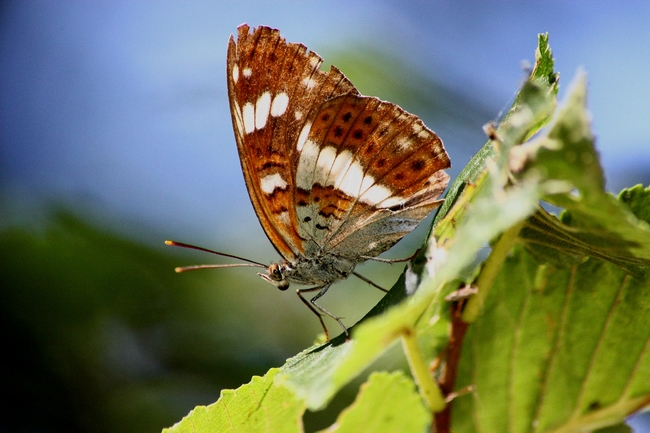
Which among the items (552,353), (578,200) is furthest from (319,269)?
(578,200)

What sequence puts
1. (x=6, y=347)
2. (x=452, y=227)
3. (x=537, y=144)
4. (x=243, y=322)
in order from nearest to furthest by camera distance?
(x=537, y=144) < (x=452, y=227) < (x=6, y=347) < (x=243, y=322)

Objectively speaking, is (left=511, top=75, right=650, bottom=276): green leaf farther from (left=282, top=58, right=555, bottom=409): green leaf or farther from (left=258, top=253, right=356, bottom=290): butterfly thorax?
(left=258, top=253, right=356, bottom=290): butterfly thorax

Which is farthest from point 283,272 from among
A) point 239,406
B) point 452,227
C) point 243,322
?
point 452,227

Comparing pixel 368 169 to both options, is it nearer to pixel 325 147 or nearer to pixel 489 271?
pixel 325 147

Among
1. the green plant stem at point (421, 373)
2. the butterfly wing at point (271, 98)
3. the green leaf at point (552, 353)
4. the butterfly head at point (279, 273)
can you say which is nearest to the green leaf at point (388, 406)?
the green plant stem at point (421, 373)

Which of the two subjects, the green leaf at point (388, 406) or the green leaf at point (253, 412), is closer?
the green leaf at point (388, 406)

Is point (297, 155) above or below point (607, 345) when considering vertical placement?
above

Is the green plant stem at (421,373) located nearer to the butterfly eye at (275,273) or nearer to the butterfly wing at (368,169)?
the butterfly wing at (368,169)

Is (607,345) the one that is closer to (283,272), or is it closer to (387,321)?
(387,321)
